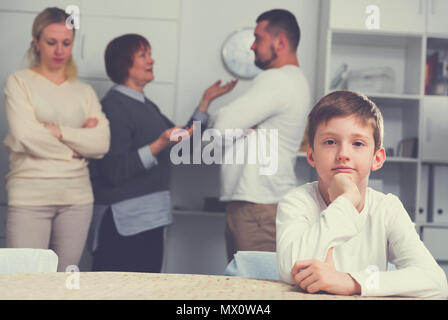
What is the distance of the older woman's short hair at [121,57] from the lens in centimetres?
235

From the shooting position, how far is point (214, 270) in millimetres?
3281

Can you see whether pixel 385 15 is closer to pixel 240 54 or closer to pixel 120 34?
pixel 240 54

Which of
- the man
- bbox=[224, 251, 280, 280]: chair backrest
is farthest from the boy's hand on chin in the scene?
the man

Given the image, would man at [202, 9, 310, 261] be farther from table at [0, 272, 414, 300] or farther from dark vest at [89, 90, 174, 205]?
table at [0, 272, 414, 300]

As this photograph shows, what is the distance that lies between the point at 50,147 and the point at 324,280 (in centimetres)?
154

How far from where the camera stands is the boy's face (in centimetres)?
96

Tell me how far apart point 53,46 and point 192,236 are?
162 centimetres

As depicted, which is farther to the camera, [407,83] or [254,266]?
[407,83]

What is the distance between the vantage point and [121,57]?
2.37 m

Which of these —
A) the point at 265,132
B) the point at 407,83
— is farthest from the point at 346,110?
the point at 407,83

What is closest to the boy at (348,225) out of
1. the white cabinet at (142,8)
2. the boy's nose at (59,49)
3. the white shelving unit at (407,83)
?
the boy's nose at (59,49)

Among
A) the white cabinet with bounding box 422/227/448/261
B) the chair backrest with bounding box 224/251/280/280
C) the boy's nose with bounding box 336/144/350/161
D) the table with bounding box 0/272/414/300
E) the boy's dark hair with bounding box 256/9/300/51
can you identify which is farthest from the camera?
the white cabinet with bounding box 422/227/448/261

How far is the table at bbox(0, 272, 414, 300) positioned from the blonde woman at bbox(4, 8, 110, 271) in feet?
3.96
